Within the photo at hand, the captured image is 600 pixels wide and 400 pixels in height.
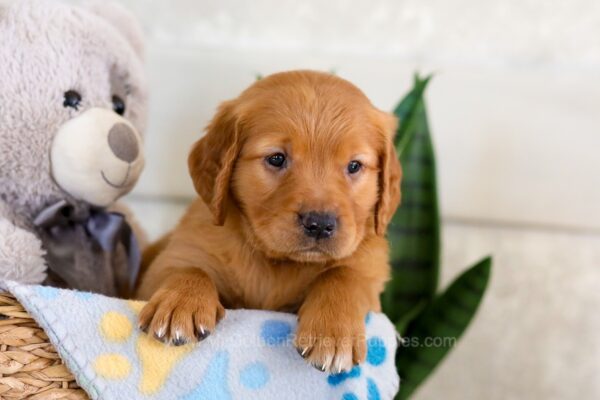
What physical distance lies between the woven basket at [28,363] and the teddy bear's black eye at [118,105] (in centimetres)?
61

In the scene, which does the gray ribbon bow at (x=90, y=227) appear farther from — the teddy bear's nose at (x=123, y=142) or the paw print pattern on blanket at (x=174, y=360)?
the paw print pattern on blanket at (x=174, y=360)

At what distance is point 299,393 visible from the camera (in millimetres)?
1112

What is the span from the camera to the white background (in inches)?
82.7

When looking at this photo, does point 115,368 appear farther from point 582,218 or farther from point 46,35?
point 582,218

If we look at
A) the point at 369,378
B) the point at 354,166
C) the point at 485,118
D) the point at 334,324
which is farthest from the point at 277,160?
the point at 485,118

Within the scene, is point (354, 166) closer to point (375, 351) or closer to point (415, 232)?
point (375, 351)

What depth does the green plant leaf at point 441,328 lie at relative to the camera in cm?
162

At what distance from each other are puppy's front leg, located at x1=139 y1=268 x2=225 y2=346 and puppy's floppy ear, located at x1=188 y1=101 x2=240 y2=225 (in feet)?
0.62

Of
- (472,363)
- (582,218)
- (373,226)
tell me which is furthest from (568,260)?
(373,226)

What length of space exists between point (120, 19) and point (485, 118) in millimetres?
1183

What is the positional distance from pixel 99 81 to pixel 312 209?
0.63 metres

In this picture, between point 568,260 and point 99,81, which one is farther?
point 568,260

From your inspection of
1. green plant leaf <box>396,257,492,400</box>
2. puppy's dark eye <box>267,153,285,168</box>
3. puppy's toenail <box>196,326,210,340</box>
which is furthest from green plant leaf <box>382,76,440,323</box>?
puppy's toenail <box>196,326,210,340</box>

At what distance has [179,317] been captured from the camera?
1.11 metres
